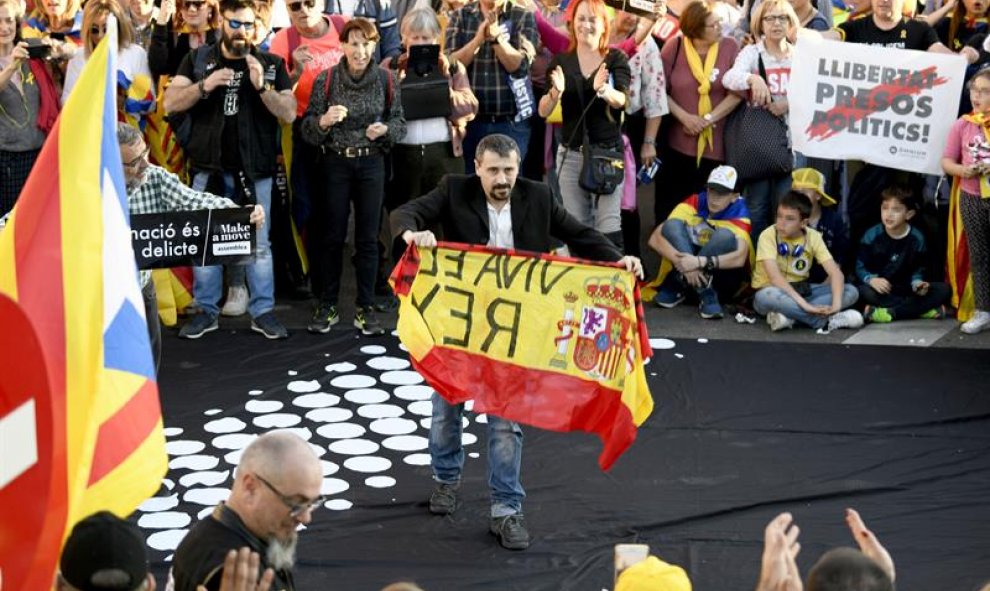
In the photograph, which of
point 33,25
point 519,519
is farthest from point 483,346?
point 33,25

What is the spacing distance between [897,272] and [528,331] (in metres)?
3.89

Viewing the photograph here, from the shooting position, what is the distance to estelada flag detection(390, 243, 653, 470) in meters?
7.50

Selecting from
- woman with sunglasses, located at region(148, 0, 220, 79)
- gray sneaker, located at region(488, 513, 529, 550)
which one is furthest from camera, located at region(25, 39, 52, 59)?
gray sneaker, located at region(488, 513, 529, 550)

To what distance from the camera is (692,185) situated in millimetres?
11297

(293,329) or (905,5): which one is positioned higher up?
(905,5)

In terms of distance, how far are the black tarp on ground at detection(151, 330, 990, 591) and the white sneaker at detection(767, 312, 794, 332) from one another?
1.07ft

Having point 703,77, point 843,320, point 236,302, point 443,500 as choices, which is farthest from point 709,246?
point 443,500

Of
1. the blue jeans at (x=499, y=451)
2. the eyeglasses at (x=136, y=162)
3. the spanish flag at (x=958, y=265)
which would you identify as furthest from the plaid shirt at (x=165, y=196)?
the spanish flag at (x=958, y=265)

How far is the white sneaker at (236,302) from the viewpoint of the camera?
34.7 ft

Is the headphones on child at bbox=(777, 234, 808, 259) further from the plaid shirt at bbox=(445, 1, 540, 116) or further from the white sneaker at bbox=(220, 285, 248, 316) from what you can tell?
the white sneaker at bbox=(220, 285, 248, 316)

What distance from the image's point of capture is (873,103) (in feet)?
35.7

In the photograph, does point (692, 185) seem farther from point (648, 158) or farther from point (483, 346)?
point (483, 346)

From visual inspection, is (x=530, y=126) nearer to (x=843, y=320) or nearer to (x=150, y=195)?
(x=843, y=320)

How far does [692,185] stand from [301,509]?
266 inches
